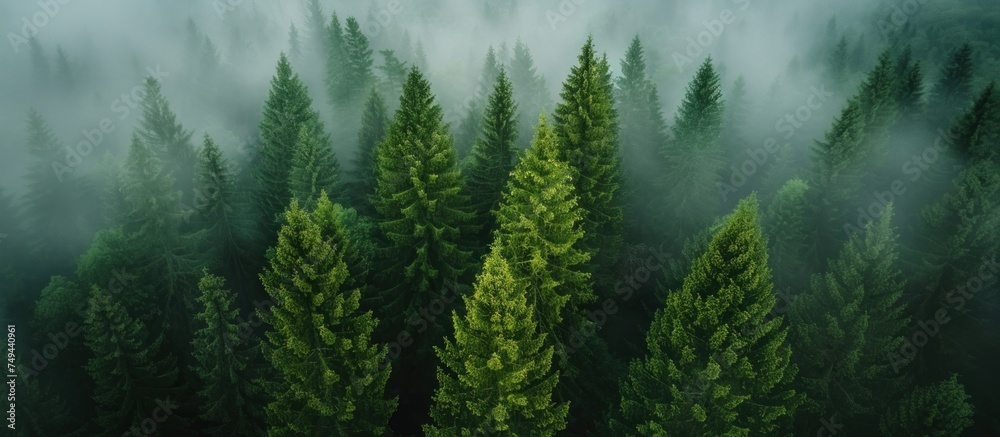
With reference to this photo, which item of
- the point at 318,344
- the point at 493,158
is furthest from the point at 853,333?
the point at 318,344

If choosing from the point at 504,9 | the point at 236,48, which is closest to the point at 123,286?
the point at 236,48

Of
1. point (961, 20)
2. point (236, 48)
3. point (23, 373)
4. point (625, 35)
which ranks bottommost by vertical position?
point (23, 373)

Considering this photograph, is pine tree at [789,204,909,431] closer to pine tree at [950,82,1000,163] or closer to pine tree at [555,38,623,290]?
pine tree at [555,38,623,290]

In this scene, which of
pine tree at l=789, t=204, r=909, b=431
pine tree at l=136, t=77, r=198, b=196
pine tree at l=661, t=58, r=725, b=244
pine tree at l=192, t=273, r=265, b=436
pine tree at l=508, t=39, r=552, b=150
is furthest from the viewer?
pine tree at l=508, t=39, r=552, b=150

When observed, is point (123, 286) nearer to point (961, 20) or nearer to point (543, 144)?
point (543, 144)

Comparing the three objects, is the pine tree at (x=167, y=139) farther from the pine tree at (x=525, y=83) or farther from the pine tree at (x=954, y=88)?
the pine tree at (x=954, y=88)

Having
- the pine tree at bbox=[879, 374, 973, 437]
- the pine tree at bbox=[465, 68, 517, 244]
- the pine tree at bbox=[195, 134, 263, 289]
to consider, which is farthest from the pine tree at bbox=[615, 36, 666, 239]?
the pine tree at bbox=[195, 134, 263, 289]
